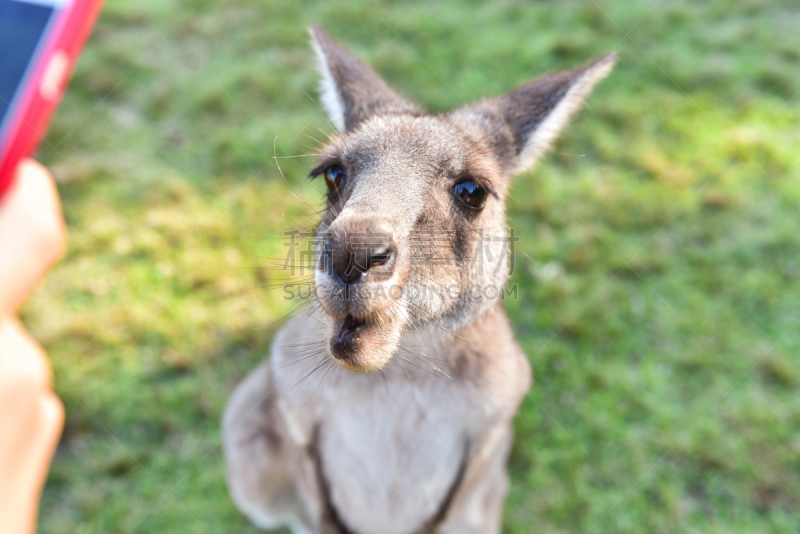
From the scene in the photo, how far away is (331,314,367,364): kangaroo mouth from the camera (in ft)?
5.47

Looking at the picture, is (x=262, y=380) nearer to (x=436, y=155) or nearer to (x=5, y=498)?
(x=5, y=498)

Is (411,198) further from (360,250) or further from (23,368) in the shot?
(23,368)

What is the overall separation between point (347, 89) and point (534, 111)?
33.3 inches

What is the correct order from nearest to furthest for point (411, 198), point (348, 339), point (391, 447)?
1. point (348, 339)
2. point (411, 198)
3. point (391, 447)

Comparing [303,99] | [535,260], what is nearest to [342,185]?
[535,260]

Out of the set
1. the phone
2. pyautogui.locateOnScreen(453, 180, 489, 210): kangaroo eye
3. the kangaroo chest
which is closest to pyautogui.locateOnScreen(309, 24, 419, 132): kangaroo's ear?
pyautogui.locateOnScreen(453, 180, 489, 210): kangaroo eye

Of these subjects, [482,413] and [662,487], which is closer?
[482,413]

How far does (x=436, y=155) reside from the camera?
1.94 meters

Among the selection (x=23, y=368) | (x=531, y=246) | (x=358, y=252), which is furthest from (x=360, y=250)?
(x=531, y=246)

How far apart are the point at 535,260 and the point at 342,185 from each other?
241cm

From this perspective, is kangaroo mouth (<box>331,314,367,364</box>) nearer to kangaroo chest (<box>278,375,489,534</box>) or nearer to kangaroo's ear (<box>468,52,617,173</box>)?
kangaroo chest (<box>278,375,489,534</box>)

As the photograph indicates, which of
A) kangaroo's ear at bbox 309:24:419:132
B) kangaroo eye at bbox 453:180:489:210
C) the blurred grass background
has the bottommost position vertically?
the blurred grass background

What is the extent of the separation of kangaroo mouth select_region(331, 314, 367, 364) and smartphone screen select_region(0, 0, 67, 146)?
2.33 metres

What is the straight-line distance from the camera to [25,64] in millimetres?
2775
